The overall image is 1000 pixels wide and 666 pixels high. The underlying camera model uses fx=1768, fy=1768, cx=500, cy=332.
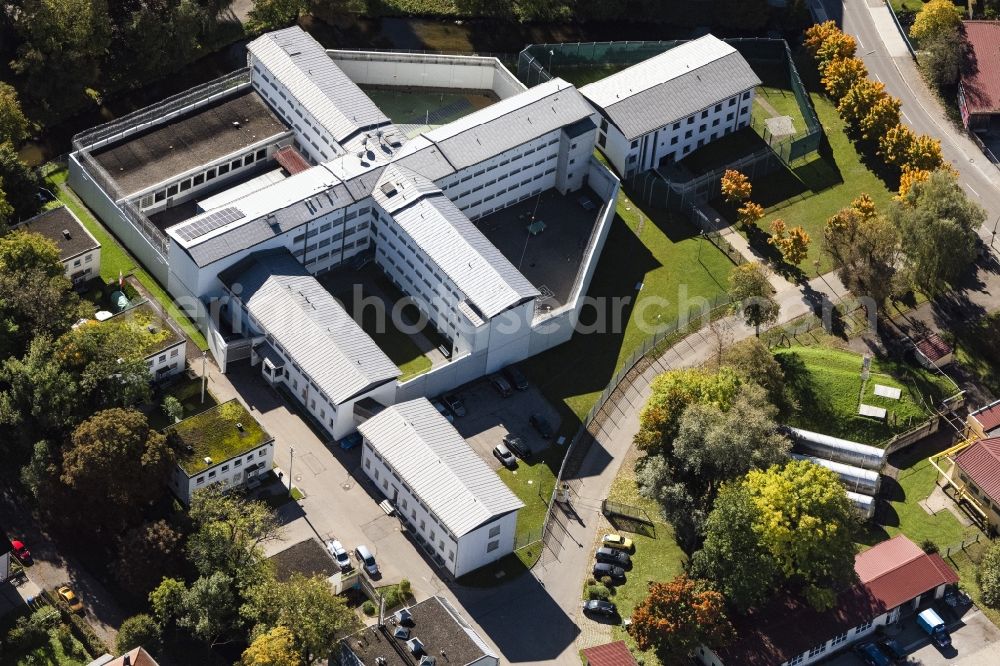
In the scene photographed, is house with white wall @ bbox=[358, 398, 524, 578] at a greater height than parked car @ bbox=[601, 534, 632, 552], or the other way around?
house with white wall @ bbox=[358, 398, 524, 578]

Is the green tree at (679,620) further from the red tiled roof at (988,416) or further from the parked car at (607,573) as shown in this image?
the red tiled roof at (988,416)

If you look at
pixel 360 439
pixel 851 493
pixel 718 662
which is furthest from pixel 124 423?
pixel 851 493

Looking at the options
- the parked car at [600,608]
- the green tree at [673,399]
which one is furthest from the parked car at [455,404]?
the parked car at [600,608]

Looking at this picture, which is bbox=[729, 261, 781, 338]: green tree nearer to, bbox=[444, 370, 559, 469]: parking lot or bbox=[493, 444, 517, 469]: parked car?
bbox=[444, 370, 559, 469]: parking lot

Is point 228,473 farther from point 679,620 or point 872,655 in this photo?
point 872,655

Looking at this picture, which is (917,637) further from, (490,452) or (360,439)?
(360,439)

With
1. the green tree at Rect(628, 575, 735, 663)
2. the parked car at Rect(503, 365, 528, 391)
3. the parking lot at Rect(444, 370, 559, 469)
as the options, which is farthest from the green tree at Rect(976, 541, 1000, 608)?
the parked car at Rect(503, 365, 528, 391)

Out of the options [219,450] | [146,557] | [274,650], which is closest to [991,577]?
[274,650]
